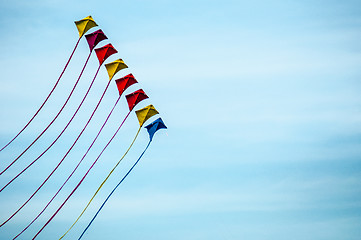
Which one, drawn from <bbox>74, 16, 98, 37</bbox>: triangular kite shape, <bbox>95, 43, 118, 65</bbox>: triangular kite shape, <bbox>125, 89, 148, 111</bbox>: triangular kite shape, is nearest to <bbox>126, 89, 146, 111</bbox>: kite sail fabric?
<bbox>125, 89, 148, 111</bbox>: triangular kite shape

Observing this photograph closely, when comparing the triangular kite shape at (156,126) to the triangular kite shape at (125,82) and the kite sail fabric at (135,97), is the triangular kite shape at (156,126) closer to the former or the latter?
the kite sail fabric at (135,97)

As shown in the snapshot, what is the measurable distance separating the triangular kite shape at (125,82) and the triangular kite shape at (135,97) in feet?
4.31

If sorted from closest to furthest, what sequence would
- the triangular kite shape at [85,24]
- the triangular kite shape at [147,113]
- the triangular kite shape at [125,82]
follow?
the triangular kite shape at [85,24] → the triangular kite shape at [125,82] → the triangular kite shape at [147,113]

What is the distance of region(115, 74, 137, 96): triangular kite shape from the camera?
51.7 m

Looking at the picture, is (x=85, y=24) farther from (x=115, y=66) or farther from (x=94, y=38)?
(x=115, y=66)

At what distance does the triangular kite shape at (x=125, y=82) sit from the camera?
170 ft

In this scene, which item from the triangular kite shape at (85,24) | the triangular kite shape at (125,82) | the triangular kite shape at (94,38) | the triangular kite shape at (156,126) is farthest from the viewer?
the triangular kite shape at (156,126)

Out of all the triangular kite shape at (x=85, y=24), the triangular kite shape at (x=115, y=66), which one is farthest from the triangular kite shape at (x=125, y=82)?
the triangular kite shape at (x=85, y=24)

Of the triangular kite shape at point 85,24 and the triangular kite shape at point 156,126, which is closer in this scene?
the triangular kite shape at point 85,24

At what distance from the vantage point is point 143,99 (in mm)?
52406

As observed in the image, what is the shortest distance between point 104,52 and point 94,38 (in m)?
1.99

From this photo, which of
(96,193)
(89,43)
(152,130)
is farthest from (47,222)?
(89,43)

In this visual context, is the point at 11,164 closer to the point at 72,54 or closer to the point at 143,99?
the point at 72,54

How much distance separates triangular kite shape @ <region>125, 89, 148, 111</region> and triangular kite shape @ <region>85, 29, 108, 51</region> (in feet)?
24.0
